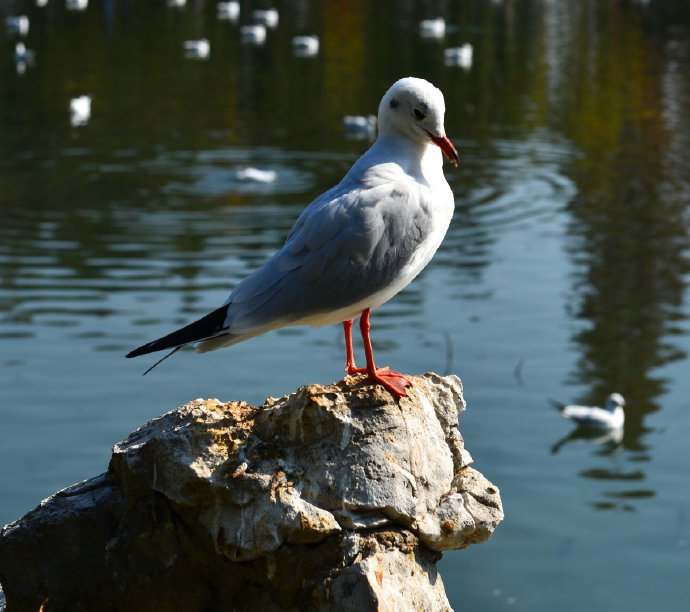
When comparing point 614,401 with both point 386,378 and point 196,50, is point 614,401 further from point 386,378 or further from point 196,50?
point 196,50

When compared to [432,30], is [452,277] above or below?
below

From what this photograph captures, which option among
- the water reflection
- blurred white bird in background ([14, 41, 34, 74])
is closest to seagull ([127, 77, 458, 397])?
the water reflection

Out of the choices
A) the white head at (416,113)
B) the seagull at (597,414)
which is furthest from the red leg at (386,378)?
the seagull at (597,414)

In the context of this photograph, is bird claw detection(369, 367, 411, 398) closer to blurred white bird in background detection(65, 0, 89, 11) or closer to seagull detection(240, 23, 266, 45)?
seagull detection(240, 23, 266, 45)

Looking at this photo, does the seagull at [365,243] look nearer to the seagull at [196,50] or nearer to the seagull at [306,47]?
the seagull at [196,50]

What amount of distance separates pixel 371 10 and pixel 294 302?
3764 cm

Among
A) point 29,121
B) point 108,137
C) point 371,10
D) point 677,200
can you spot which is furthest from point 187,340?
point 371,10

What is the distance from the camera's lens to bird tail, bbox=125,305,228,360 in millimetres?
4734

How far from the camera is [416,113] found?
532 centimetres

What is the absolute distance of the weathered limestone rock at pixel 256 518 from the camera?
4.73 metres

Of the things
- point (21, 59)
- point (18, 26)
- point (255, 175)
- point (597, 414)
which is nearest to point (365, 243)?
point (597, 414)

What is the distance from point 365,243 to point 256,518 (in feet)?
3.89

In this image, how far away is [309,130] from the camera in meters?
21.8

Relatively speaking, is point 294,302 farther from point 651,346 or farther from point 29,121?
point 29,121
